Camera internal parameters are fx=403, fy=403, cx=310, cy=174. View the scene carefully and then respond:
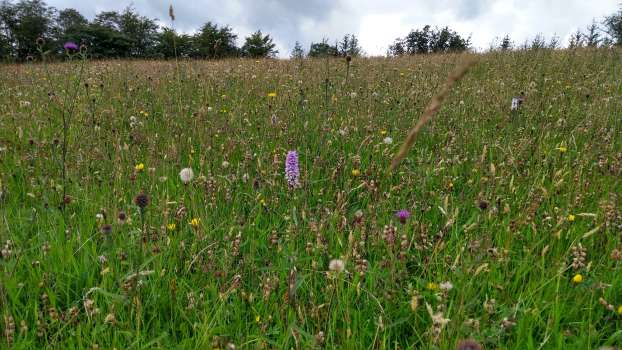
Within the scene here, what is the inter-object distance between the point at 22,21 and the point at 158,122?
49619 mm

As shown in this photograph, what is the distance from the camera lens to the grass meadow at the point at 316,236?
1.46 meters

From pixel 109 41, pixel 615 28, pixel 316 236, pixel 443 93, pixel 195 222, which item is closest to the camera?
pixel 443 93

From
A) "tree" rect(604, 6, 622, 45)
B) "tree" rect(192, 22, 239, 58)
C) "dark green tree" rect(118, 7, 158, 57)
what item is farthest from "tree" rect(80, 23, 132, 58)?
"tree" rect(604, 6, 622, 45)

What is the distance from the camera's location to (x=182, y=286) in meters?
1.69

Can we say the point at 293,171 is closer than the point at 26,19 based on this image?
Yes

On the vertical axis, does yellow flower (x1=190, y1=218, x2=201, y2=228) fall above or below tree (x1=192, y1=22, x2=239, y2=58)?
below

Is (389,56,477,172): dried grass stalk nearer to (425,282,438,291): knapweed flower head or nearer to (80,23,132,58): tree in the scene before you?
(425,282,438,291): knapweed flower head

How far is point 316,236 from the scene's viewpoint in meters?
1.94

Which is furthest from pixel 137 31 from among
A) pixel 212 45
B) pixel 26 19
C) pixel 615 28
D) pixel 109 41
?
pixel 615 28

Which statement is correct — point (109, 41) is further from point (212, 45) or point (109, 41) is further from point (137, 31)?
point (212, 45)

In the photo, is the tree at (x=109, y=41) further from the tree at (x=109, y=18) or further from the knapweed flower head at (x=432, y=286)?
the knapweed flower head at (x=432, y=286)

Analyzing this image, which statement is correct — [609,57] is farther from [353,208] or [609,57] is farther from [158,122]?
[158,122]

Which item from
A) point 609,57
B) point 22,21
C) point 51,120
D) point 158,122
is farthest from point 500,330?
point 22,21

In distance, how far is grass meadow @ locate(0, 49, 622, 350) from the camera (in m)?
1.46
